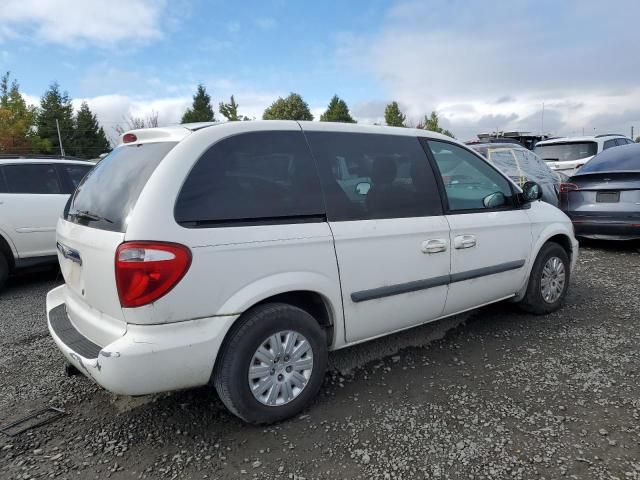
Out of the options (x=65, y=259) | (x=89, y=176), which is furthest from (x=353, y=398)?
(x=89, y=176)

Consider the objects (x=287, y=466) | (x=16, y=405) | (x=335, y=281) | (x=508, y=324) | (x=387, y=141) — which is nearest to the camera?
(x=287, y=466)

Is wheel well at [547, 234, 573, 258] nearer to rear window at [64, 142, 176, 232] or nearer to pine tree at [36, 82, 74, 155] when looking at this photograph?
→ rear window at [64, 142, 176, 232]

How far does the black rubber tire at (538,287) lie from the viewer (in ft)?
13.4

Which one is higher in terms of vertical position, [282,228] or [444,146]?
[444,146]

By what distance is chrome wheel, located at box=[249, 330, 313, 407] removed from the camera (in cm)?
254

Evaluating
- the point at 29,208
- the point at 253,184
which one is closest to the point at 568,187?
the point at 253,184

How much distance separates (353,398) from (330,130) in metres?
1.74

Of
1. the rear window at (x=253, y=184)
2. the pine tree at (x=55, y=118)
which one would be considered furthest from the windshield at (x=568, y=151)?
the pine tree at (x=55, y=118)

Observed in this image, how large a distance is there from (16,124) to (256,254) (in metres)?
34.6

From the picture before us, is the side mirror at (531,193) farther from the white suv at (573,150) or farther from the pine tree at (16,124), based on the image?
the pine tree at (16,124)

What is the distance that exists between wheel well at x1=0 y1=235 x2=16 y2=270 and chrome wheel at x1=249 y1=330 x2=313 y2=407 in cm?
452

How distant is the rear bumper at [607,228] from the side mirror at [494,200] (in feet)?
11.8

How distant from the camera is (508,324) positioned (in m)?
4.14

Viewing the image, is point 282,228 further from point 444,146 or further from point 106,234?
point 444,146
